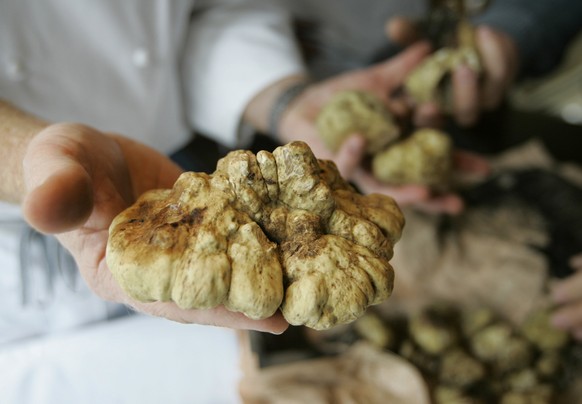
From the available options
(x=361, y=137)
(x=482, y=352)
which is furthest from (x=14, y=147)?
(x=482, y=352)

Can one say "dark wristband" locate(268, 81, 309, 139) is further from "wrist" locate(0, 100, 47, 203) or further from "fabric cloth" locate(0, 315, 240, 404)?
"wrist" locate(0, 100, 47, 203)

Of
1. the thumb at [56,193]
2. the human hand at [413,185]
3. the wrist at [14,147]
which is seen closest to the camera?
the thumb at [56,193]

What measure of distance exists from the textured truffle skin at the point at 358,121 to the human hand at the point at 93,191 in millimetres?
522

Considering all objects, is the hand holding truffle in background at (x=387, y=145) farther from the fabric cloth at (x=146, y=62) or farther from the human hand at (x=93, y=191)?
the human hand at (x=93, y=191)

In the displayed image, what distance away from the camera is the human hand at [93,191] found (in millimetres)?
509

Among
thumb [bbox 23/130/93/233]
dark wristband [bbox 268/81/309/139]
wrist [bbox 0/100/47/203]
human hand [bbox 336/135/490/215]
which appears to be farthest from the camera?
dark wristband [bbox 268/81/309/139]

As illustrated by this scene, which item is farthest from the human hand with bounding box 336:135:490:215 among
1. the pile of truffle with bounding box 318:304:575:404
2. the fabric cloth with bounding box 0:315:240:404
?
the fabric cloth with bounding box 0:315:240:404

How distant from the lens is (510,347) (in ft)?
4.00

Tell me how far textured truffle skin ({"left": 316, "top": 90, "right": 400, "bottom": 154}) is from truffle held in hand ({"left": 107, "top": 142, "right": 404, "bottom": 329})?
23.2 inches

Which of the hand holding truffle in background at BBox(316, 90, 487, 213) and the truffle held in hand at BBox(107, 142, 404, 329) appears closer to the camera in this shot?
the truffle held in hand at BBox(107, 142, 404, 329)

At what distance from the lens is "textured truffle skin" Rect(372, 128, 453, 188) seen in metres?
1.21

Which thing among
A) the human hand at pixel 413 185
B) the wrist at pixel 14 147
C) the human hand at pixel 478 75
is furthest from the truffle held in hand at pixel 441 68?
the wrist at pixel 14 147

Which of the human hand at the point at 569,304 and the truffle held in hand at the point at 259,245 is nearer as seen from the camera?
the truffle held in hand at the point at 259,245

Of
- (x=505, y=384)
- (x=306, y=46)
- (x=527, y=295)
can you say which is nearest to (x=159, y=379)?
(x=505, y=384)
